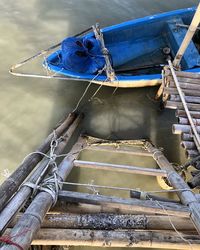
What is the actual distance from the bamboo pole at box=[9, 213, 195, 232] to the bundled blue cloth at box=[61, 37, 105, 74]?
3.71 metres

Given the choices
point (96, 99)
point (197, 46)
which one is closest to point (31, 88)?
point (96, 99)

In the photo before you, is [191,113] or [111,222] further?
[191,113]

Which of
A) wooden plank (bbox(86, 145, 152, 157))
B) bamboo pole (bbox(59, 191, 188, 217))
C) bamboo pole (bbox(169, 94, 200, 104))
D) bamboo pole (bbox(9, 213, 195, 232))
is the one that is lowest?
bamboo pole (bbox(9, 213, 195, 232))

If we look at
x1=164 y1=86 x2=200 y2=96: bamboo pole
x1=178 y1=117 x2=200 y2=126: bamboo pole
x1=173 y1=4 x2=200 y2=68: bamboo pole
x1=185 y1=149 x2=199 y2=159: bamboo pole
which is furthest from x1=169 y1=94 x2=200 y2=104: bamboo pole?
x1=185 y1=149 x2=199 y2=159: bamboo pole

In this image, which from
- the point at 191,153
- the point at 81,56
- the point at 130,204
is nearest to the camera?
the point at 130,204

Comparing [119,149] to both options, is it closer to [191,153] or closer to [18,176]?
[191,153]

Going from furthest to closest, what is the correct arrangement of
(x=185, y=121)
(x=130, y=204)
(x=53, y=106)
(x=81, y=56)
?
1. (x=53, y=106)
2. (x=81, y=56)
3. (x=185, y=121)
4. (x=130, y=204)

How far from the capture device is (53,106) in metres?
6.70

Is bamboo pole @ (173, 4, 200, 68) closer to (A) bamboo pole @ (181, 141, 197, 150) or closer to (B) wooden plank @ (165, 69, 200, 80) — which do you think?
(B) wooden plank @ (165, 69, 200, 80)

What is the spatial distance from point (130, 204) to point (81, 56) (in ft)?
12.4

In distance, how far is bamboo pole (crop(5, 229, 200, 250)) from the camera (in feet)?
8.07

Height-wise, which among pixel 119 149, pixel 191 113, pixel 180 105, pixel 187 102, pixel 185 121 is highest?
pixel 187 102

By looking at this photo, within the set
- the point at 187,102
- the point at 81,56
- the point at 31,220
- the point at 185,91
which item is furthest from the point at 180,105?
the point at 31,220

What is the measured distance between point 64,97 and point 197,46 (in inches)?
141
